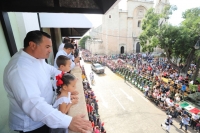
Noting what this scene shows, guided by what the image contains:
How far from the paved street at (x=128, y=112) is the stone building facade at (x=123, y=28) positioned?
76.3ft

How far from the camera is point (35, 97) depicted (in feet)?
3.85

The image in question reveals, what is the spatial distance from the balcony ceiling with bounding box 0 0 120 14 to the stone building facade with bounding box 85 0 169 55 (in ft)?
110

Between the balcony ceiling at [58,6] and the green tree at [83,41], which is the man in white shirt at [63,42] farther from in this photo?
the green tree at [83,41]

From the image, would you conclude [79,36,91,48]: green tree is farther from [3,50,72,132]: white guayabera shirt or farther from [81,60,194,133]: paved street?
[3,50,72,132]: white guayabera shirt

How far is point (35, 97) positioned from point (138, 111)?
1031cm

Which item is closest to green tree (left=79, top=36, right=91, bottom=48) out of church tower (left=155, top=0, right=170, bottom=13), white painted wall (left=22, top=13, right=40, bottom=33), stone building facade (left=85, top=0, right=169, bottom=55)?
stone building facade (left=85, top=0, right=169, bottom=55)

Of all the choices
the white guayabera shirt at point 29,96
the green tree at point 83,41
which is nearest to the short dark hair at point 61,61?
the white guayabera shirt at point 29,96

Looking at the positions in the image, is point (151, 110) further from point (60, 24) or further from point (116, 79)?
point (60, 24)

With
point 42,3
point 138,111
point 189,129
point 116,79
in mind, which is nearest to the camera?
point 42,3

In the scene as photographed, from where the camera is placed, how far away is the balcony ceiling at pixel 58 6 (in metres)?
2.13

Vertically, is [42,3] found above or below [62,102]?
above

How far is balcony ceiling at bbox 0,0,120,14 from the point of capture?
83.8 inches

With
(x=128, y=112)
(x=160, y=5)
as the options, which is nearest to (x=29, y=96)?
(x=128, y=112)

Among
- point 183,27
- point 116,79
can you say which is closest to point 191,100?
point 183,27
